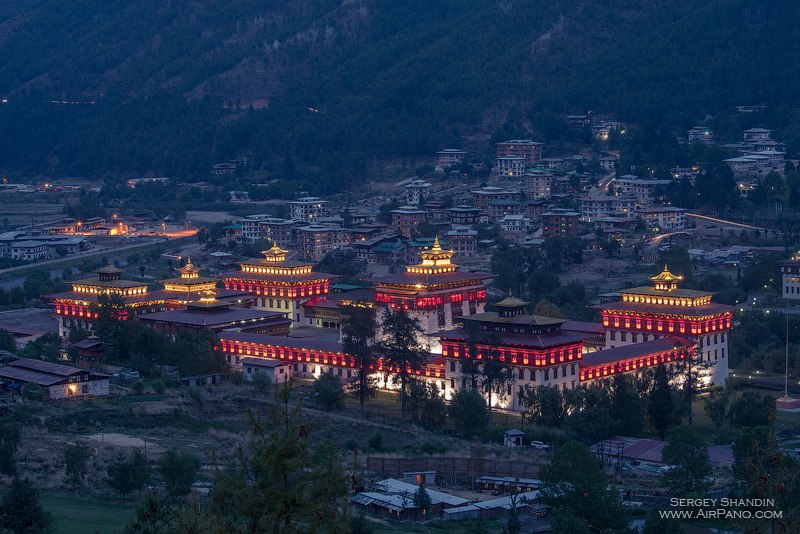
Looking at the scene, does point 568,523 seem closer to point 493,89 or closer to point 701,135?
point 701,135

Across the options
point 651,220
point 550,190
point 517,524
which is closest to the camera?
point 517,524

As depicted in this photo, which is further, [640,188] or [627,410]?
[640,188]

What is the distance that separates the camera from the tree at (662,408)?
59.6 metres

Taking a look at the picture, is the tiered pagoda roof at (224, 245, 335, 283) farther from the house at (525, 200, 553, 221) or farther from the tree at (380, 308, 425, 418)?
the house at (525, 200, 553, 221)

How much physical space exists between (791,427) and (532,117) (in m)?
103

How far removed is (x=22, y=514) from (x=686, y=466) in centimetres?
2071

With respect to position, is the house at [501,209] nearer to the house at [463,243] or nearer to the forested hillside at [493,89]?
the house at [463,243]

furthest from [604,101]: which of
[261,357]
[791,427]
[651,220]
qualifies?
[791,427]

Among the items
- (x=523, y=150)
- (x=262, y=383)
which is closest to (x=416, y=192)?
(x=523, y=150)

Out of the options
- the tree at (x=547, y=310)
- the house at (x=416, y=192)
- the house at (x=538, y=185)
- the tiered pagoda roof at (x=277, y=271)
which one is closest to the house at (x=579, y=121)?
the house at (x=416, y=192)

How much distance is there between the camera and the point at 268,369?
7269cm

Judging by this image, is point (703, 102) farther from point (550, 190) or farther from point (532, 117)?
point (550, 190)

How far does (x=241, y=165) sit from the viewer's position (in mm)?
168125

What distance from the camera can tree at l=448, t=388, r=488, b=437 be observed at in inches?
2309
